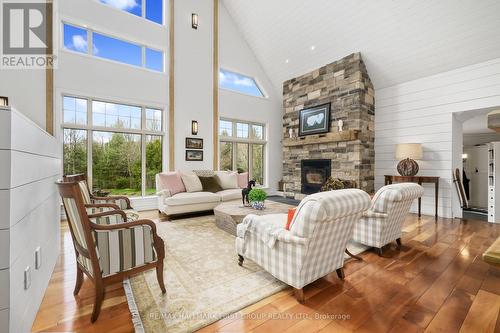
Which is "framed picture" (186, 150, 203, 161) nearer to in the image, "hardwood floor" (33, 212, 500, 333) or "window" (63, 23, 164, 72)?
"window" (63, 23, 164, 72)

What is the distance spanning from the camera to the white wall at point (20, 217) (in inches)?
46.2

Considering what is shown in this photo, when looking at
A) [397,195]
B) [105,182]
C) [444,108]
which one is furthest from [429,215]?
[105,182]

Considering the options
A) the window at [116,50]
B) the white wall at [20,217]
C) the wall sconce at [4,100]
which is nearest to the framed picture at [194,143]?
the window at [116,50]

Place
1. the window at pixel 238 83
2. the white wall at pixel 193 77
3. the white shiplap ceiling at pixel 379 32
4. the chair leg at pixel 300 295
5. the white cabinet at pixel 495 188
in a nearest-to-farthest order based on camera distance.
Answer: the chair leg at pixel 300 295, the white shiplap ceiling at pixel 379 32, the white cabinet at pixel 495 188, the white wall at pixel 193 77, the window at pixel 238 83

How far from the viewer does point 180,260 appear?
8.41 feet

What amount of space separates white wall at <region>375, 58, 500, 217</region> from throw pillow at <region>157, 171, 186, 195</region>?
482 centimetres

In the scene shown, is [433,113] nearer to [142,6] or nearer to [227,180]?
[227,180]

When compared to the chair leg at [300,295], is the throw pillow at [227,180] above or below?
above

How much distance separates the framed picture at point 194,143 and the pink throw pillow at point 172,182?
47.4 inches

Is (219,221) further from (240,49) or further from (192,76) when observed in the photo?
(240,49)

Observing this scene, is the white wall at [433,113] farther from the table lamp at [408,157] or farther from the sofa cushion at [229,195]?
the sofa cushion at [229,195]

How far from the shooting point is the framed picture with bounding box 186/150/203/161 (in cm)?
584

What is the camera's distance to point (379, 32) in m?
4.68

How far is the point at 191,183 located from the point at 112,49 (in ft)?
11.4
